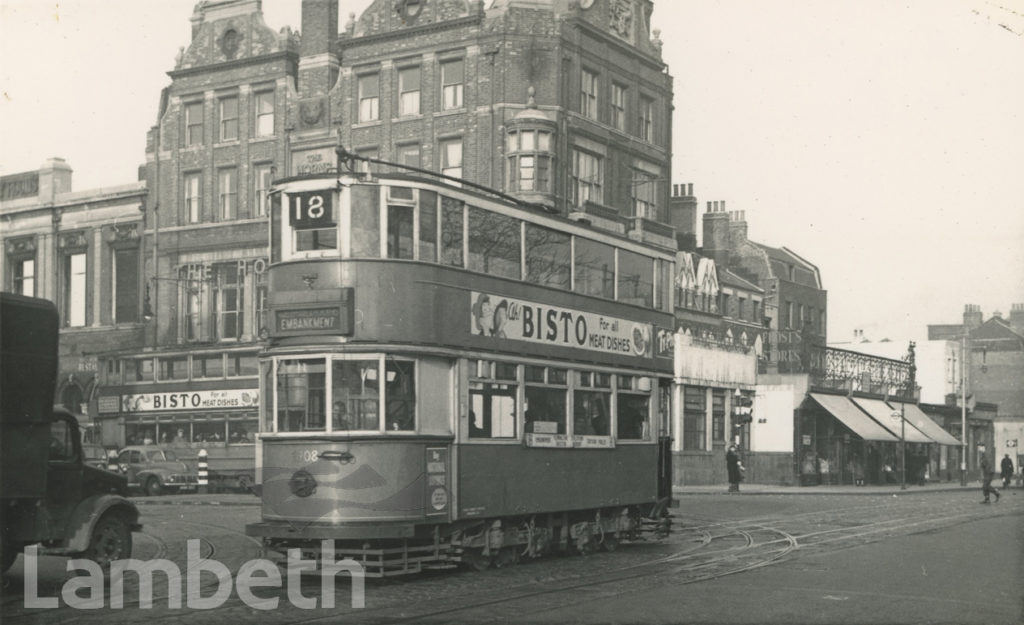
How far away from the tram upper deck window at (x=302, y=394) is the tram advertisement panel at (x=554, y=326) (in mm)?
2320

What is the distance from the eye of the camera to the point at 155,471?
39.3 metres

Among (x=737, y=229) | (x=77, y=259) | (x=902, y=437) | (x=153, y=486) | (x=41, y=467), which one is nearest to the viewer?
(x=41, y=467)

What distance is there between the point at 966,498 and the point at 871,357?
59.0 feet

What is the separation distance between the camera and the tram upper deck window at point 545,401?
18.2m

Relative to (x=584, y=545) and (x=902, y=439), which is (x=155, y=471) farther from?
(x=902, y=439)

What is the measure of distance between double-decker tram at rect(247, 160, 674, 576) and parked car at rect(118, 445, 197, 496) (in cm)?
2280

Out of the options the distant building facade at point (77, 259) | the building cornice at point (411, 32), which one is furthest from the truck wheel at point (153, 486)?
the building cornice at point (411, 32)

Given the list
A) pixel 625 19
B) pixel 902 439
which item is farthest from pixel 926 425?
pixel 625 19

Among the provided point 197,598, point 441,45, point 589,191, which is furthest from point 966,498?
point 197,598

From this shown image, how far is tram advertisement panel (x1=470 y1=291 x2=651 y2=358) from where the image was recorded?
17.4 metres

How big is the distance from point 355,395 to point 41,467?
3.68m

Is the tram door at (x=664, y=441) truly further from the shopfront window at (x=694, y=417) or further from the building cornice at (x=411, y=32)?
the building cornice at (x=411, y=32)

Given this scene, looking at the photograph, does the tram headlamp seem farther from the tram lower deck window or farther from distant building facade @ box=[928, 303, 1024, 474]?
distant building facade @ box=[928, 303, 1024, 474]

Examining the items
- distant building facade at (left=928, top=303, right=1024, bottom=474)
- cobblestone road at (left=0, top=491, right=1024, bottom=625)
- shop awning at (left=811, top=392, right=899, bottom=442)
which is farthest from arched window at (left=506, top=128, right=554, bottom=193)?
distant building facade at (left=928, top=303, right=1024, bottom=474)
